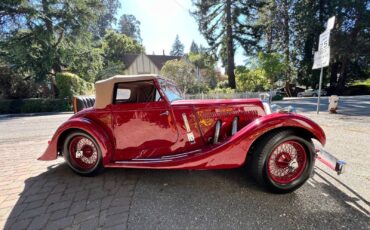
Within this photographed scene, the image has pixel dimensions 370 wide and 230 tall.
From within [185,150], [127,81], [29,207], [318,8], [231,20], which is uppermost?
[318,8]

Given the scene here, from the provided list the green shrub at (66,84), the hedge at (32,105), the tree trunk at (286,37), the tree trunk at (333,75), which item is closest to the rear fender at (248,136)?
the hedge at (32,105)

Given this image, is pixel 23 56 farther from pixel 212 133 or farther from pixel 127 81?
pixel 212 133

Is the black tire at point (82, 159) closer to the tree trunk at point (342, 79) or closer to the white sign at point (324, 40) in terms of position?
the white sign at point (324, 40)

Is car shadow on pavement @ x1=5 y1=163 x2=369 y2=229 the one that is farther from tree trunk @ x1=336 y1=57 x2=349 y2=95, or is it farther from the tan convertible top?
tree trunk @ x1=336 y1=57 x2=349 y2=95

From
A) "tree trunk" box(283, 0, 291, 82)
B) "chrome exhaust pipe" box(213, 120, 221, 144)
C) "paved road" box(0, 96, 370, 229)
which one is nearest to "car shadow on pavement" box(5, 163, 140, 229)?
"paved road" box(0, 96, 370, 229)

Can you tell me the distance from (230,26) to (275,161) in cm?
2143

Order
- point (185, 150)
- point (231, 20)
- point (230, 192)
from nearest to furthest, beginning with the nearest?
point (230, 192)
point (185, 150)
point (231, 20)

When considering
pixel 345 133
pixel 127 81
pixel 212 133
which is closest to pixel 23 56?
pixel 127 81

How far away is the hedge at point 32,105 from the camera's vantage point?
14.3 meters

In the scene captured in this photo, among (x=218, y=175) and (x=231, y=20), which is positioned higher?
(x=231, y=20)

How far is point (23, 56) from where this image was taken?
15.4 metres

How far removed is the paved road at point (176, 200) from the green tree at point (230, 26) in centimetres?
2030

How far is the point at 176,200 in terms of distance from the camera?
2.47 meters

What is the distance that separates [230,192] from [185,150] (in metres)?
0.81
